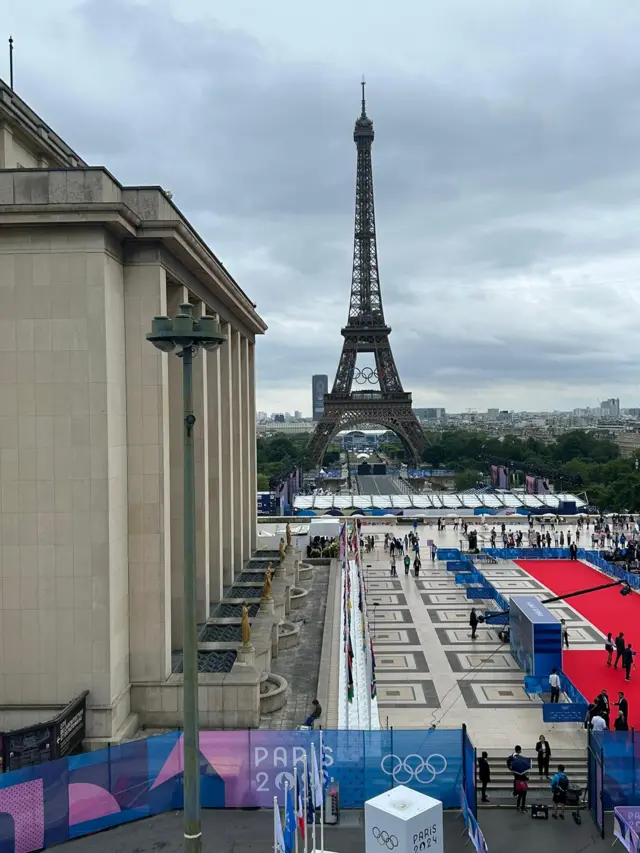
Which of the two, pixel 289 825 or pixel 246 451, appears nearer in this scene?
pixel 289 825

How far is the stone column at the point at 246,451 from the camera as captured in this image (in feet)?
117

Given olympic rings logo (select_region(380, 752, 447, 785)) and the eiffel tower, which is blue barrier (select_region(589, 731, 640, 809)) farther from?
the eiffel tower

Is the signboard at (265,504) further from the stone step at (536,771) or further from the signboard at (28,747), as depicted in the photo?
the signboard at (28,747)

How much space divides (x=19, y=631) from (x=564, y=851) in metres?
12.8

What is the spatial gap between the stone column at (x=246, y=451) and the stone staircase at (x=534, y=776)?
62.9ft

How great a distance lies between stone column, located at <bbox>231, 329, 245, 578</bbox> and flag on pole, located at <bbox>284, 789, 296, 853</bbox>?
18721mm

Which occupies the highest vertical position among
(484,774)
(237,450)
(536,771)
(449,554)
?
(237,450)

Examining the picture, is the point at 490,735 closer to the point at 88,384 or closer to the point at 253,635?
the point at 253,635

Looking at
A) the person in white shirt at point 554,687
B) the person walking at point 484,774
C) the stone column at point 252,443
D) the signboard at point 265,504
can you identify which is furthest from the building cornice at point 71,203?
the signboard at point 265,504

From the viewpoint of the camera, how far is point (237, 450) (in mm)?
33125

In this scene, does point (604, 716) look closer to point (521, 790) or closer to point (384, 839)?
point (521, 790)

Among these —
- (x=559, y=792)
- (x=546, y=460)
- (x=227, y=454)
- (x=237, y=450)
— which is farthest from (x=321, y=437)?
(x=559, y=792)

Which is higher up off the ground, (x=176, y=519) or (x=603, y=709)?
(x=176, y=519)

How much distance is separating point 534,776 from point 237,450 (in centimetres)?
1935
